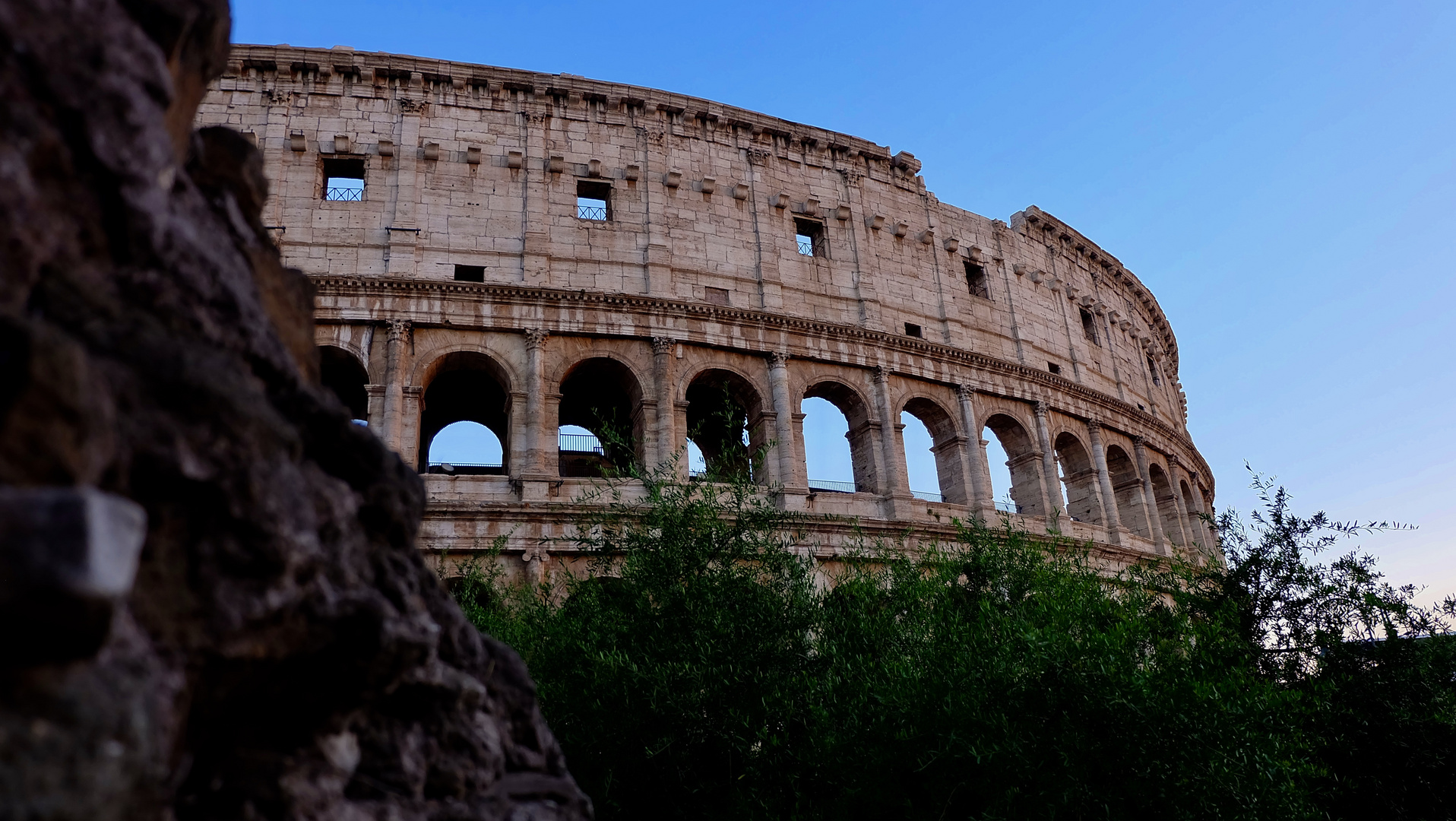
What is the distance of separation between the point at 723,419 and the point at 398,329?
527 cm

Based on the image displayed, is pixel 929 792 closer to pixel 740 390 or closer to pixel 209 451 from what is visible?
pixel 209 451

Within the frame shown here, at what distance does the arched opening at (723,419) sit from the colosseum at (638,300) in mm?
67

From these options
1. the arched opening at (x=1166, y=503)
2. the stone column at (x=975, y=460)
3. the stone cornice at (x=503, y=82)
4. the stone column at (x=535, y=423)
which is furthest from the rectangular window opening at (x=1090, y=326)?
the stone column at (x=535, y=423)

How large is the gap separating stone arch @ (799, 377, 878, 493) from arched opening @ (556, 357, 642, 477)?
3.00 meters

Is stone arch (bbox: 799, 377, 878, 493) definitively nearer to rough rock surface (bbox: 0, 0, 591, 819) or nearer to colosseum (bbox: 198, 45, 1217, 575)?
colosseum (bbox: 198, 45, 1217, 575)

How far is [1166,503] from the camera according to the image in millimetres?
22625

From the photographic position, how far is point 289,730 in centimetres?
234

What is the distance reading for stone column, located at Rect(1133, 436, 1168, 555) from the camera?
2016 centimetres

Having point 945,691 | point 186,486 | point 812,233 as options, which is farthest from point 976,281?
point 186,486

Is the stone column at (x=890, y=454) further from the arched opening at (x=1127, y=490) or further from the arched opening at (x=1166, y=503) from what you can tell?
the arched opening at (x=1166, y=503)

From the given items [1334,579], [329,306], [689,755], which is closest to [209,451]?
[689,755]

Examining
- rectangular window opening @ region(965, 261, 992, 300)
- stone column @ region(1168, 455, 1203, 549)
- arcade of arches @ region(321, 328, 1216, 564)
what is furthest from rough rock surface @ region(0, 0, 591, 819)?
stone column @ region(1168, 455, 1203, 549)

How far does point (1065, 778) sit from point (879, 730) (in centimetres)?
136

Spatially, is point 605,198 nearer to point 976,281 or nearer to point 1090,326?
point 976,281
